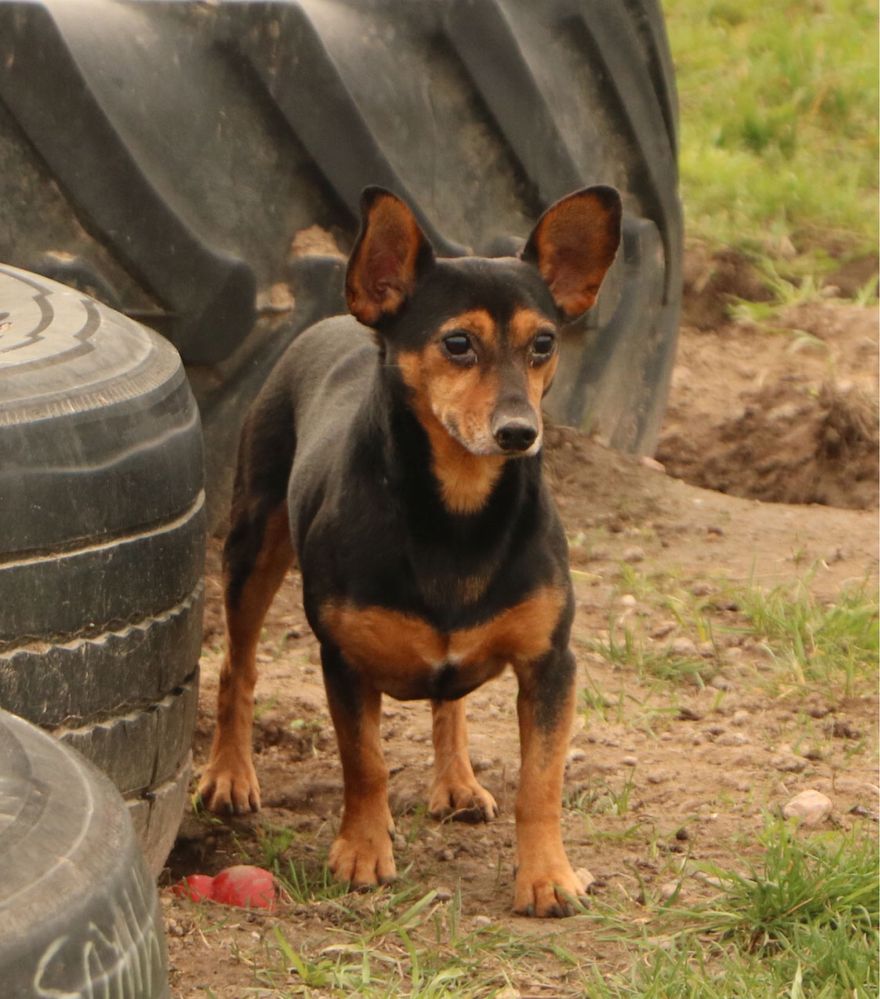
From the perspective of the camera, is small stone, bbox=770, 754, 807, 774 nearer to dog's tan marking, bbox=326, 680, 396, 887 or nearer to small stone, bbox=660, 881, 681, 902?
small stone, bbox=660, 881, 681, 902

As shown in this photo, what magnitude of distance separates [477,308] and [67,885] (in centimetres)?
184

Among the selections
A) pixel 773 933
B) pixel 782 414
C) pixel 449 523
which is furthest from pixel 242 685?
pixel 782 414

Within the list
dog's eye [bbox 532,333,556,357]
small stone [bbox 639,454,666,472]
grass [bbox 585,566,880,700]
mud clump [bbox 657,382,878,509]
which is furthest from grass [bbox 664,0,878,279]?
dog's eye [bbox 532,333,556,357]

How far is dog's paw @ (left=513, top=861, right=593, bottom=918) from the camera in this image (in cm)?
332

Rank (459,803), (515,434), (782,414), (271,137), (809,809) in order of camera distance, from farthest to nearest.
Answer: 1. (782,414)
2. (271,137)
3. (459,803)
4. (809,809)
5. (515,434)

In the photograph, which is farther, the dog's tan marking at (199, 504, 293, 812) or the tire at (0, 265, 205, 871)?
the dog's tan marking at (199, 504, 293, 812)

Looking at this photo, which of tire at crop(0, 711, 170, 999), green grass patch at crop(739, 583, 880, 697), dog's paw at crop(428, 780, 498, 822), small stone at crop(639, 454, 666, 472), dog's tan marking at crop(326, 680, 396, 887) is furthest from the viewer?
small stone at crop(639, 454, 666, 472)

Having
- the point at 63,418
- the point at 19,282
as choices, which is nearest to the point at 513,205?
the point at 19,282

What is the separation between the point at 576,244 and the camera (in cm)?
350

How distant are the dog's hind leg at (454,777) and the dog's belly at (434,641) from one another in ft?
1.38

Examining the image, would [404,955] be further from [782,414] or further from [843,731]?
[782,414]

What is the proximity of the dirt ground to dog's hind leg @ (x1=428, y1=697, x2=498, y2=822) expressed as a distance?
39 millimetres

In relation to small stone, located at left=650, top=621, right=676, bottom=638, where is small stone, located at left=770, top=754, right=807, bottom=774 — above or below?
above

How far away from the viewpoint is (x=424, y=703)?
14.4 feet
